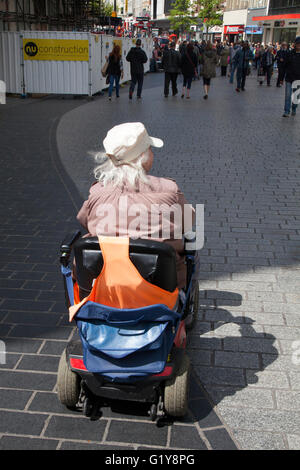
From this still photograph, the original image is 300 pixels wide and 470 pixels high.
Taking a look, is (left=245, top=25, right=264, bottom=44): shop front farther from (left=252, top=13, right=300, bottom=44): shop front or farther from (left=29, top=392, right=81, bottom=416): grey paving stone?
(left=29, top=392, right=81, bottom=416): grey paving stone

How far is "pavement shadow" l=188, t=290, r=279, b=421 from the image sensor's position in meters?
3.22

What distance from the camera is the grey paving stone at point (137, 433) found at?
2766 mm

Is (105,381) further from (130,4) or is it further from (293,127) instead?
(130,4)

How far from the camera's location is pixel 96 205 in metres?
2.95

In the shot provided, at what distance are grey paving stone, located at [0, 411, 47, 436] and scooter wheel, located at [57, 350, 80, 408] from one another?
0.17 metres

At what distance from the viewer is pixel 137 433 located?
9.25ft

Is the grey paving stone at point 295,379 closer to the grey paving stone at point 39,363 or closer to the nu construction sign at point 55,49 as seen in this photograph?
the grey paving stone at point 39,363

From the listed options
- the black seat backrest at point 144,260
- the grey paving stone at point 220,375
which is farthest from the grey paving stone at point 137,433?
the black seat backrest at point 144,260

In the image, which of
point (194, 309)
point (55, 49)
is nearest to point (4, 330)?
point (194, 309)

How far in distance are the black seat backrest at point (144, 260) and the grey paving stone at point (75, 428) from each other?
79cm

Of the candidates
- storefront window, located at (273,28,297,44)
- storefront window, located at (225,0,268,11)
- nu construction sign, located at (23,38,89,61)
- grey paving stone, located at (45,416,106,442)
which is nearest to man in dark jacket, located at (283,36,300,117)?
nu construction sign, located at (23,38,89,61)

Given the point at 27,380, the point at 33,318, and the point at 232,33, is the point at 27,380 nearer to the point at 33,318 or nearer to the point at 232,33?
the point at 33,318
